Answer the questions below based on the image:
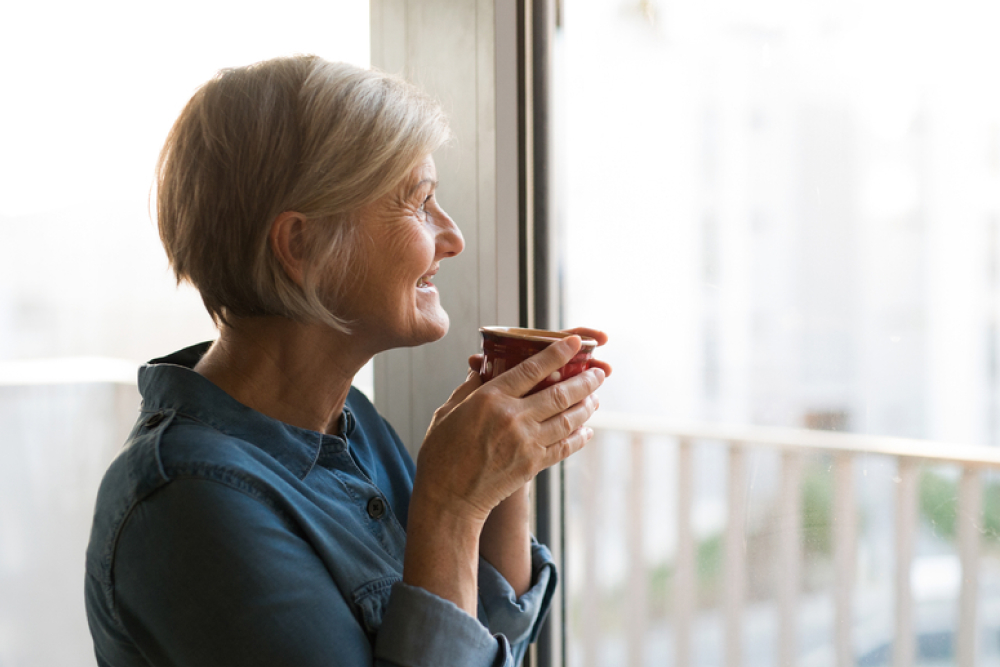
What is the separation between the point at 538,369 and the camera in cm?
81

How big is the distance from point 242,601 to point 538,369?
1.18 ft

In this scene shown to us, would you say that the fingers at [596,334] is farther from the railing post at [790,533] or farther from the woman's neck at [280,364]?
the railing post at [790,533]

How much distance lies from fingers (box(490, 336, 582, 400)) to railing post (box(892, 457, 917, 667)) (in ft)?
2.09

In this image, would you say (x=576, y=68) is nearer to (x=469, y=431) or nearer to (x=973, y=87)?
(x=973, y=87)

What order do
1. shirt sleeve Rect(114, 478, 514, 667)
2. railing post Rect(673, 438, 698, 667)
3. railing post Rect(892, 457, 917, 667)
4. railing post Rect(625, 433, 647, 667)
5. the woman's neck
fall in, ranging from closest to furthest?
shirt sleeve Rect(114, 478, 514, 667) < the woman's neck < railing post Rect(892, 457, 917, 667) < railing post Rect(673, 438, 698, 667) < railing post Rect(625, 433, 647, 667)

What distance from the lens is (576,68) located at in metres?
1.33

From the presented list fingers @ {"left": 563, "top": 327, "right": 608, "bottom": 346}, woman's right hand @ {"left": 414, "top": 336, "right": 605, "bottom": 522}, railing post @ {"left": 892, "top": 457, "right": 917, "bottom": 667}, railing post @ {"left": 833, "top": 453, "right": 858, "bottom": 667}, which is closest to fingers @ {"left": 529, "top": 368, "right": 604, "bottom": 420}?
woman's right hand @ {"left": 414, "top": 336, "right": 605, "bottom": 522}

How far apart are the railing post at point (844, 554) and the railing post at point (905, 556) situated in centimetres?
8

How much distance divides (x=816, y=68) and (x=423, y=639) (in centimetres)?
95

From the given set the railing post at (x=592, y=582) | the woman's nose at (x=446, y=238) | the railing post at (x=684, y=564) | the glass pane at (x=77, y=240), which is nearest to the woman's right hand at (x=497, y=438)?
the woman's nose at (x=446, y=238)

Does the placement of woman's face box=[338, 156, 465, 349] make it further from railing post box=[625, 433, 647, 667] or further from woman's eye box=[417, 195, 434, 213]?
railing post box=[625, 433, 647, 667]

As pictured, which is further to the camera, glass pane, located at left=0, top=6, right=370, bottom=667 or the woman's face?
glass pane, located at left=0, top=6, right=370, bottom=667

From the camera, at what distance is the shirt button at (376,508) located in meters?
0.92

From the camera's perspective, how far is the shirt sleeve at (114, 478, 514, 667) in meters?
0.69
